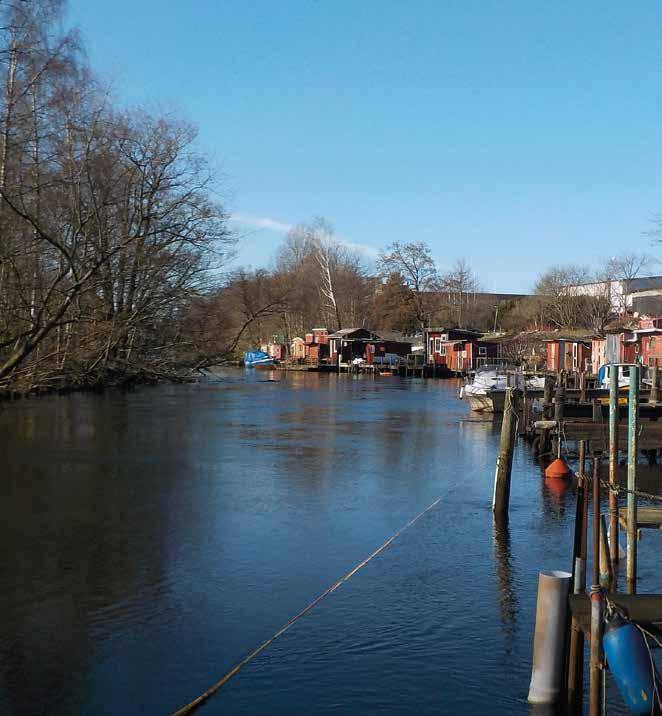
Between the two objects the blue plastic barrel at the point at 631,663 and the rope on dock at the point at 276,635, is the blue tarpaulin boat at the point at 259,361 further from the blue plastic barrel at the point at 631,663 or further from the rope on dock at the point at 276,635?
the blue plastic barrel at the point at 631,663

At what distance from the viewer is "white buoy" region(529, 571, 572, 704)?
6828 millimetres

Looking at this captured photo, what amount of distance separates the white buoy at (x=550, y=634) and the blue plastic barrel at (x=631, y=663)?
1.80 feet

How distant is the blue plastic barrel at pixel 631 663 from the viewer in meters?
6.18

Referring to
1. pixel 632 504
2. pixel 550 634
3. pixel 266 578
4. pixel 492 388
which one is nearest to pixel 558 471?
pixel 632 504

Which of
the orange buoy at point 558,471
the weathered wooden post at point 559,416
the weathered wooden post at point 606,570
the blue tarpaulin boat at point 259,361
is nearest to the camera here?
the weathered wooden post at point 606,570

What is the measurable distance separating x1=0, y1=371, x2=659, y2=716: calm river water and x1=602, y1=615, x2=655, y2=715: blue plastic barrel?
5.50ft

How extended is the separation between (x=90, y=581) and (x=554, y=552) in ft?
21.4

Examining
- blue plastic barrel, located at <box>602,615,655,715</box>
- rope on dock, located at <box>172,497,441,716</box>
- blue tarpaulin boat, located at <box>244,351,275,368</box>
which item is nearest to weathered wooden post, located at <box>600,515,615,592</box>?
rope on dock, located at <box>172,497,441,716</box>

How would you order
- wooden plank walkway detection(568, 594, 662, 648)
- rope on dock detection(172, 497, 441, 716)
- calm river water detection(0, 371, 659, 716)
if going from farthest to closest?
calm river water detection(0, 371, 659, 716), rope on dock detection(172, 497, 441, 716), wooden plank walkway detection(568, 594, 662, 648)

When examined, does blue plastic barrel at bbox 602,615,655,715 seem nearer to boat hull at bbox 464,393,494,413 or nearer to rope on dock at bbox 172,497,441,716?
rope on dock at bbox 172,497,441,716

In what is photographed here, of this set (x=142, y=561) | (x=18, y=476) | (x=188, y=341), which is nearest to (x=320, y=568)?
(x=142, y=561)

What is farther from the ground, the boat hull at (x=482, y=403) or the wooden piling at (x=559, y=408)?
the wooden piling at (x=559, y=408)

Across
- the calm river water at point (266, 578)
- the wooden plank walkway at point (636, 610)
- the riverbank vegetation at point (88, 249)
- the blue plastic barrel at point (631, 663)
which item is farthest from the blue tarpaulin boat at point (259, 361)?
the blue plastic barrel at point (631, 663)

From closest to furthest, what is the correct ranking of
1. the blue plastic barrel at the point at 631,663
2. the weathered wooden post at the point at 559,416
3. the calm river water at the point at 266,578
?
the blue plastic barrel at the point at 631,663
the calm river water at the point at 266,578
the weathered wooden post at the point at 559,416
